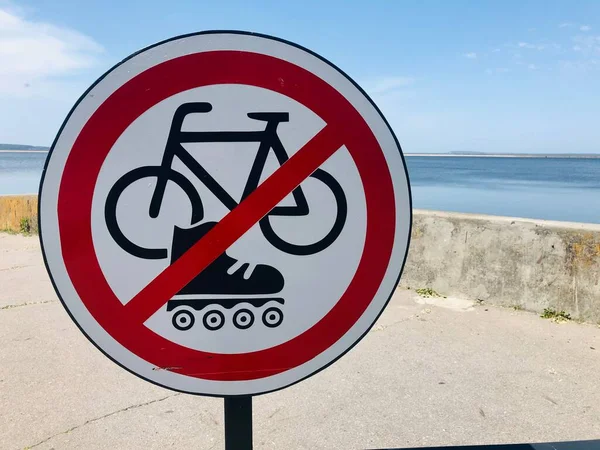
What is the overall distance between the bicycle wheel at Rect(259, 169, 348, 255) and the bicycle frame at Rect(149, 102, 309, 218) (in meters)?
0.04

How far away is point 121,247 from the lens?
984 millimetres

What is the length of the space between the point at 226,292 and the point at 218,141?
0.30m

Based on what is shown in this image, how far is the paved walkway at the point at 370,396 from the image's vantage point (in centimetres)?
272

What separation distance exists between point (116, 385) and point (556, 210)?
1961 centimetres

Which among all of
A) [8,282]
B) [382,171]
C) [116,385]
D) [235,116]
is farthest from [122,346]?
[8,282]

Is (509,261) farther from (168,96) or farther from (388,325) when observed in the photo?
(168,96)

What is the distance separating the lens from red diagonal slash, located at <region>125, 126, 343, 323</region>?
987mm

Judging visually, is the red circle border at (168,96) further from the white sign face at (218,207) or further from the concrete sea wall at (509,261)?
the concrete sea wall at (509,261)

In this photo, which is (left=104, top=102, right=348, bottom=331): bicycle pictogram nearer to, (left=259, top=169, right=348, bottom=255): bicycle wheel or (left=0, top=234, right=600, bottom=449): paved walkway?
(left=259, top=169, right=348, bottom=255): bicycle wheel

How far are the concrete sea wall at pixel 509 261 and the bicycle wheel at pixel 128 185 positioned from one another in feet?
14.0

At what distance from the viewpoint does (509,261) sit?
185 inches

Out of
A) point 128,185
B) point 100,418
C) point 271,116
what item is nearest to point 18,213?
point 100,418

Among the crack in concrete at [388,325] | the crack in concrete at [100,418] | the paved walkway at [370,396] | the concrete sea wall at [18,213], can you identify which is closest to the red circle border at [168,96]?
the paved walkway at [370,396]

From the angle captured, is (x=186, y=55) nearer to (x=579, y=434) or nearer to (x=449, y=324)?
(x=579, y=434)
